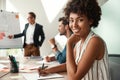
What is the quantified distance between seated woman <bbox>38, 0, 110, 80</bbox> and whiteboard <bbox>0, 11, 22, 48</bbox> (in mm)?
3779

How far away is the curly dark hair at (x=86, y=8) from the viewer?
1.53m

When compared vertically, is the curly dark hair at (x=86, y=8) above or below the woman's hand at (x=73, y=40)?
above

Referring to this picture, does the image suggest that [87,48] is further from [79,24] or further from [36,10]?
[36,10]

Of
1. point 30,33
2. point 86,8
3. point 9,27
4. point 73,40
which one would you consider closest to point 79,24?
point 86,8

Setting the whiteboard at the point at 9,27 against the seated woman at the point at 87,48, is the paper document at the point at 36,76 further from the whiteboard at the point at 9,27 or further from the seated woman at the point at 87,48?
the whiteboard at the point at 9,27

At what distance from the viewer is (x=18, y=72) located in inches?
91.4

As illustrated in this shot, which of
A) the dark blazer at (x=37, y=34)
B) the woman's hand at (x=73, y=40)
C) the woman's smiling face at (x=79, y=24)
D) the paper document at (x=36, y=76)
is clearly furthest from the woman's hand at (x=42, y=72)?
the dark blazer at (x=37, y=34)

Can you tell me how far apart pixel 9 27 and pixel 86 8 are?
409 cm

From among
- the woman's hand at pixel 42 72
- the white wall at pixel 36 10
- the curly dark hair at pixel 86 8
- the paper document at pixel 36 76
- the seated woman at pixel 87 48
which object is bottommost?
the paper document at pixel 36 76

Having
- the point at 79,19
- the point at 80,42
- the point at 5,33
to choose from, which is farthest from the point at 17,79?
the point at 5,33

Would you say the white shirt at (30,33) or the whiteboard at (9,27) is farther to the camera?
the white shirt at (30,33)

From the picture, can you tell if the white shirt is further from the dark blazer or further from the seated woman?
the seated woman

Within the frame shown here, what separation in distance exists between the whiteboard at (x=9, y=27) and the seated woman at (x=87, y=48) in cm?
378

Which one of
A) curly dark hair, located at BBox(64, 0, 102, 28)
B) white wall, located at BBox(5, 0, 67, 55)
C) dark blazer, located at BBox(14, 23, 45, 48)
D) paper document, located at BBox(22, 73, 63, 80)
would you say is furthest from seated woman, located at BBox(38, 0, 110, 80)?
white wall, located at BBox(5, 0, 67, 55)
